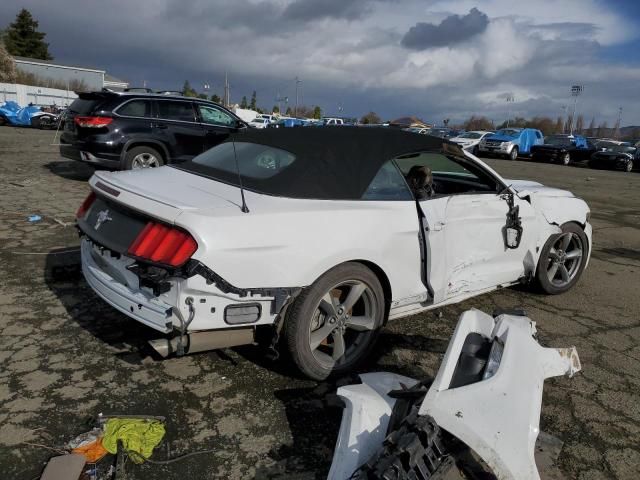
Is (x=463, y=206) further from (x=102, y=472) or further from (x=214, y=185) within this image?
(x=102, y=472)

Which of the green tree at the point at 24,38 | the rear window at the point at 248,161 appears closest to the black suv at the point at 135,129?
the rear window at the point at 248,161

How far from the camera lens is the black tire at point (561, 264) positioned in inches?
180

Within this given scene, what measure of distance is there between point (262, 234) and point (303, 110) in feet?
347

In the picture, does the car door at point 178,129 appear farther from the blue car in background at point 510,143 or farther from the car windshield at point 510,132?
the car windshield at point 510,132

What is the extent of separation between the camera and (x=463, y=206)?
3676 mm

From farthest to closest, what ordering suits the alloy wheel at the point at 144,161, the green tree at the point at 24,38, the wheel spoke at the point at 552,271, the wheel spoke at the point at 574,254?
1. the green tree at the point at 24,38
2. the alloy wheel at the point at 144,161
3. the wheel spoke at the point at 574,254
4. the wheel spoke at the point at 552,271

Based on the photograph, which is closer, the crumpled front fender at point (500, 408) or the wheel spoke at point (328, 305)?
the crumpled front fender at point (500, 408)

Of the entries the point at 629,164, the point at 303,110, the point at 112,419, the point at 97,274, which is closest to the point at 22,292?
the point at 97,274

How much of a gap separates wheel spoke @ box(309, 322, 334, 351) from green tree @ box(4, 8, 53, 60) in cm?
8320

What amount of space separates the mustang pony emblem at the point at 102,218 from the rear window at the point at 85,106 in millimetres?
6466

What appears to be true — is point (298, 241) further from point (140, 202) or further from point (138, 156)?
point (138, 156)

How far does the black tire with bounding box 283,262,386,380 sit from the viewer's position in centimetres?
278

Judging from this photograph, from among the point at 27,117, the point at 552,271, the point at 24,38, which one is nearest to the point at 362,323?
the point at 552,271

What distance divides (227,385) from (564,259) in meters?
3.52
